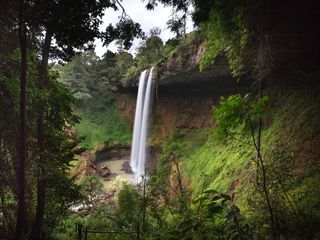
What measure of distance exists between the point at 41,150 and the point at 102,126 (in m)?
25.3

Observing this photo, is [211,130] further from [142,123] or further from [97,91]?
[97,91]

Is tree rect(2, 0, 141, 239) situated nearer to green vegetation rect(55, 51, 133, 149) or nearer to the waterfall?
the waterfall

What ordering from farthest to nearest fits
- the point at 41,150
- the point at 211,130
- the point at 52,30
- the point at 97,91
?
the point at 97,91 → the point at 211,130 → the point at 41,150 → the point at 52,30

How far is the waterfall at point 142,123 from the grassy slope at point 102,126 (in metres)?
2.50

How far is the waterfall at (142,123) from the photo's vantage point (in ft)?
85.2

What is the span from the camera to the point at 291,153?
25.0ft

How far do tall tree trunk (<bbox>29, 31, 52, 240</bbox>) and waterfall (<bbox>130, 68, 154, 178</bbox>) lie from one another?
60.2ft

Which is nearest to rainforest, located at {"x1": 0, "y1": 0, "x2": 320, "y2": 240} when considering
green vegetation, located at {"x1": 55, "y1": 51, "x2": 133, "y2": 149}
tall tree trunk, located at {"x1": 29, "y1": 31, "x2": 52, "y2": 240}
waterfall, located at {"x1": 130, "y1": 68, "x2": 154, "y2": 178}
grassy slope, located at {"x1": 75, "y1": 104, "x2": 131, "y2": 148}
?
tall tree trunk, located at {"x1": 29, "y1": 31, "x2": 52, "y2": 240}

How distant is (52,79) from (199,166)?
10518 millimetres

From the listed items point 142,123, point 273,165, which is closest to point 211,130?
point 273,165

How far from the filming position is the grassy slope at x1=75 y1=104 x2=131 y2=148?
29.8 metres

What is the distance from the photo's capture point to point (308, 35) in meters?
9.87

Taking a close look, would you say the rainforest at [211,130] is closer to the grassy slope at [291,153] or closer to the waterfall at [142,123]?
the grassy slope at [291,153]

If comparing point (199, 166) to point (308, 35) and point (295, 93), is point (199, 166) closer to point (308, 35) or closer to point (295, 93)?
point (295, 93)
